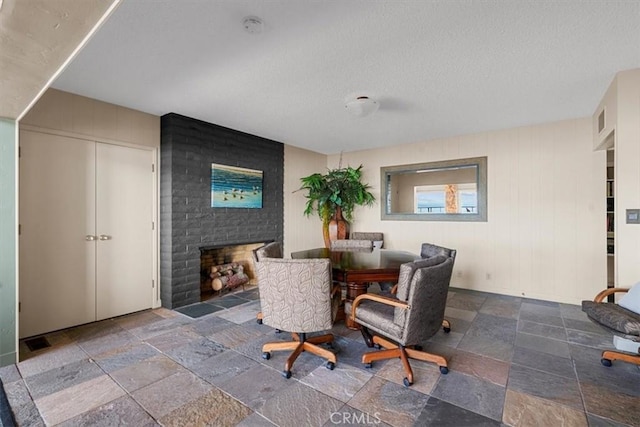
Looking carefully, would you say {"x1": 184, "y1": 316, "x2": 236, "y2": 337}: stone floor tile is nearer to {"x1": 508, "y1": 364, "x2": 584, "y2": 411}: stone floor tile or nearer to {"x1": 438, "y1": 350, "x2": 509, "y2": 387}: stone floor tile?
{"x1": 438, "y1": 350, "x2": 509, "y2": 387}: stone floor tile

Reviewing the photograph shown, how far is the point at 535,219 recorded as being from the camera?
4086 millimetres

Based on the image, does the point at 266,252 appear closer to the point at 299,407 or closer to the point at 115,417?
the point at 299,407

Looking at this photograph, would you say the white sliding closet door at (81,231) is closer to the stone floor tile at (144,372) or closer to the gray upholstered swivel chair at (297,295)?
the stone floor tile at (144,372)

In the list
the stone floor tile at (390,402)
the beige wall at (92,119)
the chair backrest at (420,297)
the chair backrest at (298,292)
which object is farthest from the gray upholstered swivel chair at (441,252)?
the beige wall at (92,119)

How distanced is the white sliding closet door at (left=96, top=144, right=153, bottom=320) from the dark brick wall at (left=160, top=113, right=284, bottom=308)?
0.18 metres

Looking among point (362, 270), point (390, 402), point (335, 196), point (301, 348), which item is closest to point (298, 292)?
point (301, 348)

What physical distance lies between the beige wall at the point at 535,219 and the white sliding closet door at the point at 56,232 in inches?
183

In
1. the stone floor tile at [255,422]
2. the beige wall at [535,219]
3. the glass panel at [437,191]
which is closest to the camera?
the stone floor tile at [255,422]

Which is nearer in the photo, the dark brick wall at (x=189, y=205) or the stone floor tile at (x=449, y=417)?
the stone floor tile at (x=449, y=417)

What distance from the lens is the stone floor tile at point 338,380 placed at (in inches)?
77.0

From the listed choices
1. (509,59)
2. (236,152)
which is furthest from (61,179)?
(509,59)

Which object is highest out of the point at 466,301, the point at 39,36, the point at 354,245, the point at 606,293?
the point at 39,36

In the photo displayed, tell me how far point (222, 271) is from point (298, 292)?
264 centimetres

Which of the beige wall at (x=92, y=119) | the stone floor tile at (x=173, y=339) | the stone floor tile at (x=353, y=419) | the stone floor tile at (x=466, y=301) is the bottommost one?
the stone floor tile at (x=466, y=301)
